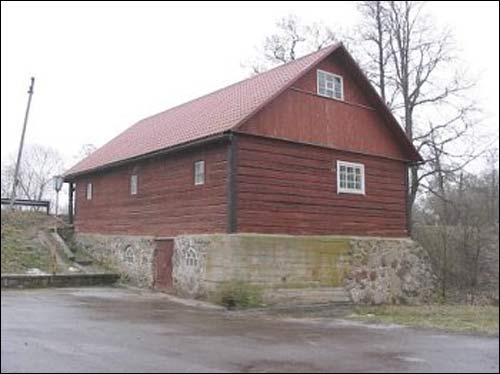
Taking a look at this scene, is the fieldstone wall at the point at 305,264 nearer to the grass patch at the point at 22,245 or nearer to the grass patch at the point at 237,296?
the grass patch at the point at 237,296

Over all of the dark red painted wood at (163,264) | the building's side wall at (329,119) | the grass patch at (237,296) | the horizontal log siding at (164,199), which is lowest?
the grass patch at (237,296)

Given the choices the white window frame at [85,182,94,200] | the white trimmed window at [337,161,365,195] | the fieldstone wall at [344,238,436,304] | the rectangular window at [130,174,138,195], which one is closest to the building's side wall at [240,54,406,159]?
the white trimmed window at [337,161,365,195]

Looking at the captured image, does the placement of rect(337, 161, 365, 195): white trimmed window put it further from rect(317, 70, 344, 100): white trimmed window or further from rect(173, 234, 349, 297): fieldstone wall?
rect(317, 70, 344, 100): white trimmed window

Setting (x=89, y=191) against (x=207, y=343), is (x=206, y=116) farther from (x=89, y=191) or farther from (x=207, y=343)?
(x=207, y=343)

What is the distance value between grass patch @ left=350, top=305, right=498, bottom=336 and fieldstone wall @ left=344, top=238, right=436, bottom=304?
120 centimetres

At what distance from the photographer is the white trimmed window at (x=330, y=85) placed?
67.1 feet

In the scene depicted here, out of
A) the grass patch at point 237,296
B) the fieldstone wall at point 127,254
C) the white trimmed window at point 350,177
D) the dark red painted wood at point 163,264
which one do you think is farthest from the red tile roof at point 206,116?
the grass patch at point 237,296

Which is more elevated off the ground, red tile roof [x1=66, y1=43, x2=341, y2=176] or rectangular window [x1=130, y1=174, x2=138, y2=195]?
red tile roof [x1=66, y1=43, x2=341, y2=176]

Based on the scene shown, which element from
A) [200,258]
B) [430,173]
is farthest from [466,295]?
[200,258]

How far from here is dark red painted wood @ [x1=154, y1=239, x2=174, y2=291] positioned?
19.8 m

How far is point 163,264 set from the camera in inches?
795

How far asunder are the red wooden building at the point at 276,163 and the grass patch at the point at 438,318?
335 cm

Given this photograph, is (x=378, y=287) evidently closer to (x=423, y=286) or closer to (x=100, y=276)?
(x=423, y=286)

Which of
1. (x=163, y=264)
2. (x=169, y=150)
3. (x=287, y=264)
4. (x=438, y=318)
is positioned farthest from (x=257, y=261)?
(x=438, y=318)
